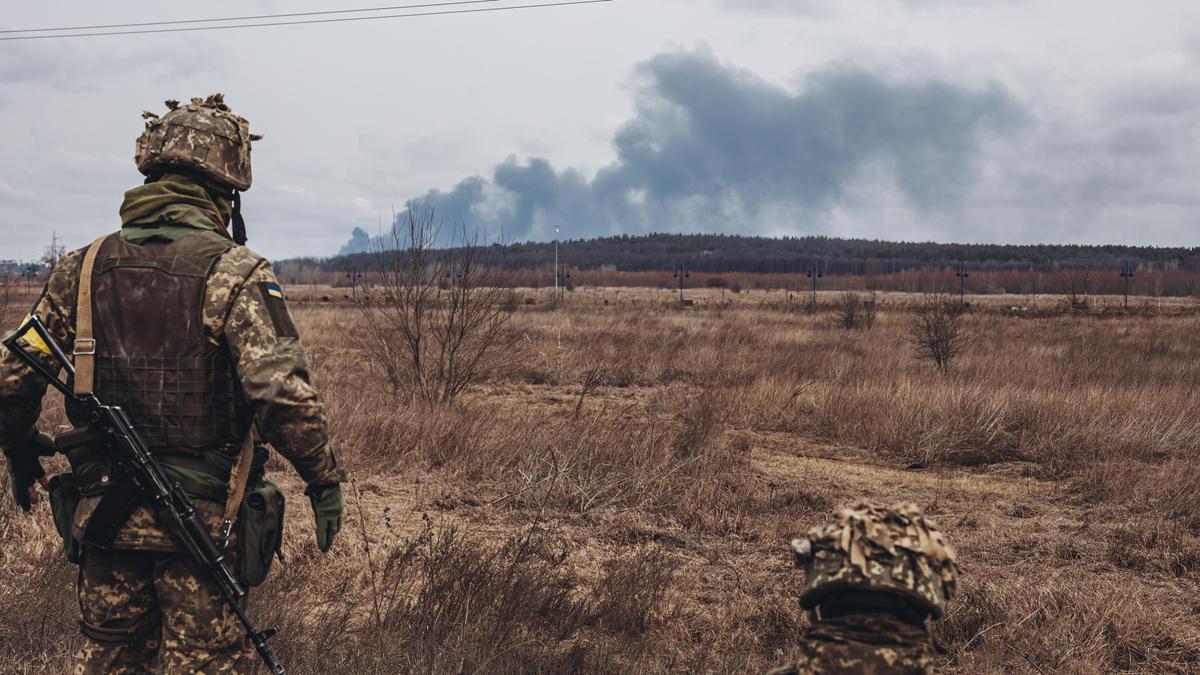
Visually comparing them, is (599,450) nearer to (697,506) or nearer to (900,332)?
(697,506)

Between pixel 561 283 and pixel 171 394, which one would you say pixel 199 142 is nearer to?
pixel 171 394

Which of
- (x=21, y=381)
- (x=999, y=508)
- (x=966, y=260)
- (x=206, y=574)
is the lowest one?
(x=999, y=508)

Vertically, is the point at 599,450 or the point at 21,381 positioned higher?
the point at 21,381

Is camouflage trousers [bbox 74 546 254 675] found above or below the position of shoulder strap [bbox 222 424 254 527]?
below

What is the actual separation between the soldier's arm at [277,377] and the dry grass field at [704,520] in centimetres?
109

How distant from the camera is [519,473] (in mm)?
6918

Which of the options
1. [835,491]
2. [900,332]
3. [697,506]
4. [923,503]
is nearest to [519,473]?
[697,506]

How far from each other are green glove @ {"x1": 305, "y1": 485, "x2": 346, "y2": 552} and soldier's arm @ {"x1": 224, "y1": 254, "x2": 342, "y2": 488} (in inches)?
1.0

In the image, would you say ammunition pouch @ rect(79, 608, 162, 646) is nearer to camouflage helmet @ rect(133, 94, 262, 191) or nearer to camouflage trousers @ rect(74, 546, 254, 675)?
camouflage trousers @ rect(74, 546, 254, 675)

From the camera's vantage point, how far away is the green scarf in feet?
8.61

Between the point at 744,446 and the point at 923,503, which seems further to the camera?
the point at 744,446

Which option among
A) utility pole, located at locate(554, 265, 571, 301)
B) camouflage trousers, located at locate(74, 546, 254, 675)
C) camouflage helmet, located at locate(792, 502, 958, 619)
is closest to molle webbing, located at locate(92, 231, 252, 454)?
camouflage trousers, located at locate(74, 546, 254, 675)

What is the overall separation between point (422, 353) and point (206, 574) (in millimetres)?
7342

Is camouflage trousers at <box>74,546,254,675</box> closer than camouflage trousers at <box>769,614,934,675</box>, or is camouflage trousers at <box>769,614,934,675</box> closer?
camouflage trousers at <box>769,614,934,675</box>
